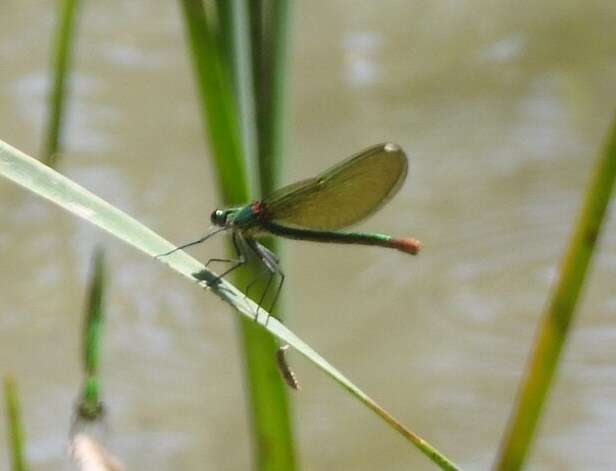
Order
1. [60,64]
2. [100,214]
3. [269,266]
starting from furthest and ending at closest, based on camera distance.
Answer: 1. [60,64]
2. [269,266]
3. [100,214]

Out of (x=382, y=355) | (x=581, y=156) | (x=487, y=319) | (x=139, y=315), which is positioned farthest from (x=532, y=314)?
(x=139, y=315)

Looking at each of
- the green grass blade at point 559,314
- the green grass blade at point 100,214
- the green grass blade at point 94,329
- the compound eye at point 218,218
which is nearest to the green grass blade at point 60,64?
the compound eye at point 218,218

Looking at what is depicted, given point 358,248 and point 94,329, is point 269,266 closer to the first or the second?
point 94,329

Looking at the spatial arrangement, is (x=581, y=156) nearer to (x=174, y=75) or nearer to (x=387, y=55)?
(x=387, y=55)

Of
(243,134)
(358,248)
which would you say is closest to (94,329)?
(243,134)

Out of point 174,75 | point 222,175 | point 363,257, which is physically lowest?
point 363,257

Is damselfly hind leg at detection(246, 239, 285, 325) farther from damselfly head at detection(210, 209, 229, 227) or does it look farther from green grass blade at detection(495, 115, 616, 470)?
green grass blade at detection(495, 115, 616, 470)
